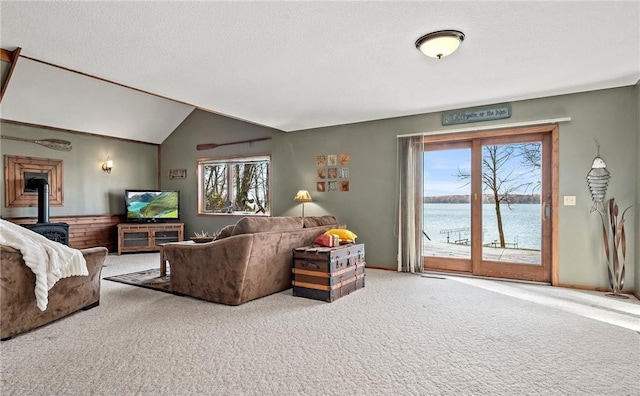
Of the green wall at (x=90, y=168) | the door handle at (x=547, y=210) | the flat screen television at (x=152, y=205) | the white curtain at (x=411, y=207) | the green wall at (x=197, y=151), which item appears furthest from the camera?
the flat screen television at (x=152, y=205)

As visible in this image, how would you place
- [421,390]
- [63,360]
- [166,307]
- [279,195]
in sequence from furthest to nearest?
[279,195] → [166,307] → [63,360] → [421,390]

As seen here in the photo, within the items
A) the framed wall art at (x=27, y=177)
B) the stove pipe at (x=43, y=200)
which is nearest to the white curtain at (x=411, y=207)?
the stove pipe at (x=43, y=200)

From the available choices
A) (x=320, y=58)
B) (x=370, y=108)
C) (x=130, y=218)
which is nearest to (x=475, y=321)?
(x=320, y=58)

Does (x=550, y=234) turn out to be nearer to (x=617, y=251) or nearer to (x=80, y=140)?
(x=617, y=251)

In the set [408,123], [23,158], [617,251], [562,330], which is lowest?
[562,330]

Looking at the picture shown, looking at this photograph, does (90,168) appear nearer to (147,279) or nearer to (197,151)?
(197,151)

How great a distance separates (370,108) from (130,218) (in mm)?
5487

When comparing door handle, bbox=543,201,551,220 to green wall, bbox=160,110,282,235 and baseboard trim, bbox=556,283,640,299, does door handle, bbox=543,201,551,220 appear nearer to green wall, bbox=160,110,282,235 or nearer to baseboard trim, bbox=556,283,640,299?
baseboard trim, bbox=556,283,640,299

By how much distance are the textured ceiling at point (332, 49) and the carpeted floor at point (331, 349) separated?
241 cm

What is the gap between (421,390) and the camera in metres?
1.95

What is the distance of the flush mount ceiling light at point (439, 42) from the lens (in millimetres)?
2709

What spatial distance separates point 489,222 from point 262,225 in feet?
10.7

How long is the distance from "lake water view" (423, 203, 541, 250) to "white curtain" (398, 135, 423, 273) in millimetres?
225

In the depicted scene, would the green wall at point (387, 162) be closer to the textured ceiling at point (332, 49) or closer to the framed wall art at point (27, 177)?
the textured ceiling at point (332, 49)
